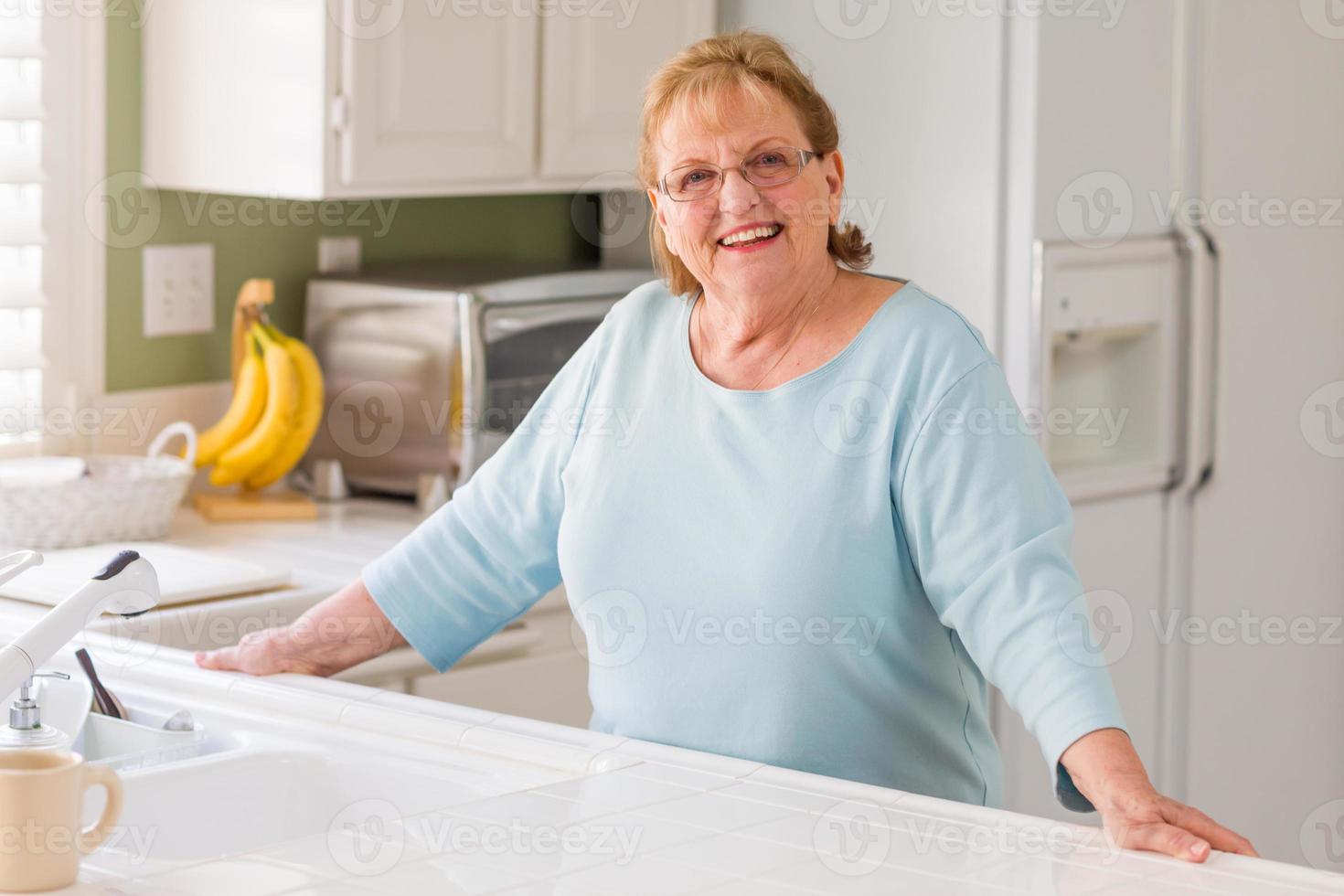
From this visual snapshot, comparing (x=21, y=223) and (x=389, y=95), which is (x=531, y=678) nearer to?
(x=389, y=95)

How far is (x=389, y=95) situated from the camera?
7.86 feet

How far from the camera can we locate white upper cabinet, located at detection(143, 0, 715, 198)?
2342 millimetres

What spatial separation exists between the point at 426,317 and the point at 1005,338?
0.85 metres

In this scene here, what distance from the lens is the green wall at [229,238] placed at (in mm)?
2490

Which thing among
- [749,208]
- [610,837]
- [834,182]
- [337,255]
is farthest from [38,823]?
[337,255]

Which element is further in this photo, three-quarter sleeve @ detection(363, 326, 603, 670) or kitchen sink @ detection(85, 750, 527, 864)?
three-quarter sleeve @ detection(363, 326, 603, 670)

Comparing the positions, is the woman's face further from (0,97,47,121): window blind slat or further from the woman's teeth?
(0,97,47,121): window blind slat

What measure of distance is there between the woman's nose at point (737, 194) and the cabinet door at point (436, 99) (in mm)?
1009

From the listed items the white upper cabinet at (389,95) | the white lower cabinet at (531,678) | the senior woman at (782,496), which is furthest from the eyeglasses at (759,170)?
the white upper cabinet at (389,95)

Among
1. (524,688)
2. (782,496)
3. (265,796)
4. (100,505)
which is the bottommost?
(524,688)

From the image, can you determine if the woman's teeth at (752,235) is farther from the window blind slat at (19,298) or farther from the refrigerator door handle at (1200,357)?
the refrigerator door handle at (1200,357)

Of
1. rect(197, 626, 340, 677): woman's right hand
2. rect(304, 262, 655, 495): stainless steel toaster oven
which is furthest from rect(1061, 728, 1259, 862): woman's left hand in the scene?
rect(304, 262, 655, 495): stainless steel toaster oven

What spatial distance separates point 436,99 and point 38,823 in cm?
163

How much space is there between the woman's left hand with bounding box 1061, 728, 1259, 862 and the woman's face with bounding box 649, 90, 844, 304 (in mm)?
496
